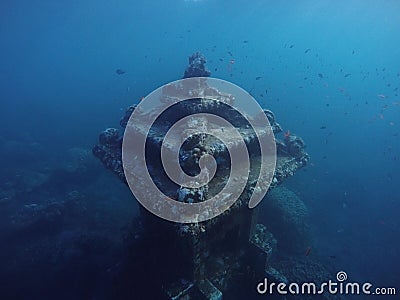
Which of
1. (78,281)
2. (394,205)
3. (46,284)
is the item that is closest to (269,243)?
(78,281)

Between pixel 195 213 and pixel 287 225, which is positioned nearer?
pixel 195 213

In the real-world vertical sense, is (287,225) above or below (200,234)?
above

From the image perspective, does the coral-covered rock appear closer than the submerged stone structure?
No

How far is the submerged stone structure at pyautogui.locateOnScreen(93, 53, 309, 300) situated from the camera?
533 cm

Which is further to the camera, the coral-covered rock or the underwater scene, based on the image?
the coral-covered rock

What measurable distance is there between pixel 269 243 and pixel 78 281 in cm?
651

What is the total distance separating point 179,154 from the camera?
244 inches

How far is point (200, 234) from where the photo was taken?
503cm

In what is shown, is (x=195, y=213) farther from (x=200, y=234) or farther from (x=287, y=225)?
(x=287, y=225)

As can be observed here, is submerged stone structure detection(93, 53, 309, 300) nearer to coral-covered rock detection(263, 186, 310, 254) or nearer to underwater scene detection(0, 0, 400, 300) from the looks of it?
underwater scene detection(0, 0, 400, 300)

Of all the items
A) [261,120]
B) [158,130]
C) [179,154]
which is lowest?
[179,154]

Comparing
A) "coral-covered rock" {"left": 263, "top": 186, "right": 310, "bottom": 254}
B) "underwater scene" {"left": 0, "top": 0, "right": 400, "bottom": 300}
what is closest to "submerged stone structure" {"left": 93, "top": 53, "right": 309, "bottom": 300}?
"underwater scene" {"left": 0, "top": 0, "right": 400, "bottom": 300}

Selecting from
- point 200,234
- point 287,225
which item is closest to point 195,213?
Result: point 200,234

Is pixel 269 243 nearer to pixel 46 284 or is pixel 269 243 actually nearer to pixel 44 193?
pixel 46 284
